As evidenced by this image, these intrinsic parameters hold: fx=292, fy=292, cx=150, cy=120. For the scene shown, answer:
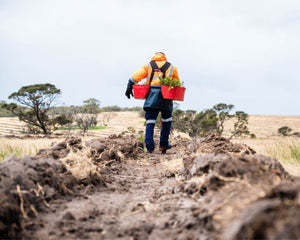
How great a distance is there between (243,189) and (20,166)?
7.29 feet

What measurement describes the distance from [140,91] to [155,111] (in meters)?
0.62

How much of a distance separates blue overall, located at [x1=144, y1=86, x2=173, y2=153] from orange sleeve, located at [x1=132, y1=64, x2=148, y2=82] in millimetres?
378

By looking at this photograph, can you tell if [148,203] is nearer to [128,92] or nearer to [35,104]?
[128,92]

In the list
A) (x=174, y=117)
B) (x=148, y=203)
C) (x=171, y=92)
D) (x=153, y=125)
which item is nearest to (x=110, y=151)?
(x=153, y=125)

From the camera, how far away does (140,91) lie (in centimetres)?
702

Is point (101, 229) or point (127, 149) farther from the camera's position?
point (127, 149)

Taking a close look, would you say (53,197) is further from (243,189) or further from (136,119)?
(136,119)

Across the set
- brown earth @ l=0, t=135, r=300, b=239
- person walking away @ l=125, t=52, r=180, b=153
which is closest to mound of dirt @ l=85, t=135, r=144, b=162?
person walking away @ l=125, t=52, r=180, b=153

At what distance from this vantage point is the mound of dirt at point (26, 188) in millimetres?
2412

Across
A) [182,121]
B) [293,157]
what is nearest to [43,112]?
[182,121]

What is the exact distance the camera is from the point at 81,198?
3189 mm

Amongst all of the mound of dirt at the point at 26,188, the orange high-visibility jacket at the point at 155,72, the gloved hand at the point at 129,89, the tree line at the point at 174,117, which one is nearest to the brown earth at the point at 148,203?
the mound of dirt at the point at 26,188

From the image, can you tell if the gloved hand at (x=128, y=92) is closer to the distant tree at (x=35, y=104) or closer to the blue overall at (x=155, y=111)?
the blue overall at (x=155, y=111)

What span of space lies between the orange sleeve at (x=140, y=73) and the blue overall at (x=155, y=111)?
1.24ft
